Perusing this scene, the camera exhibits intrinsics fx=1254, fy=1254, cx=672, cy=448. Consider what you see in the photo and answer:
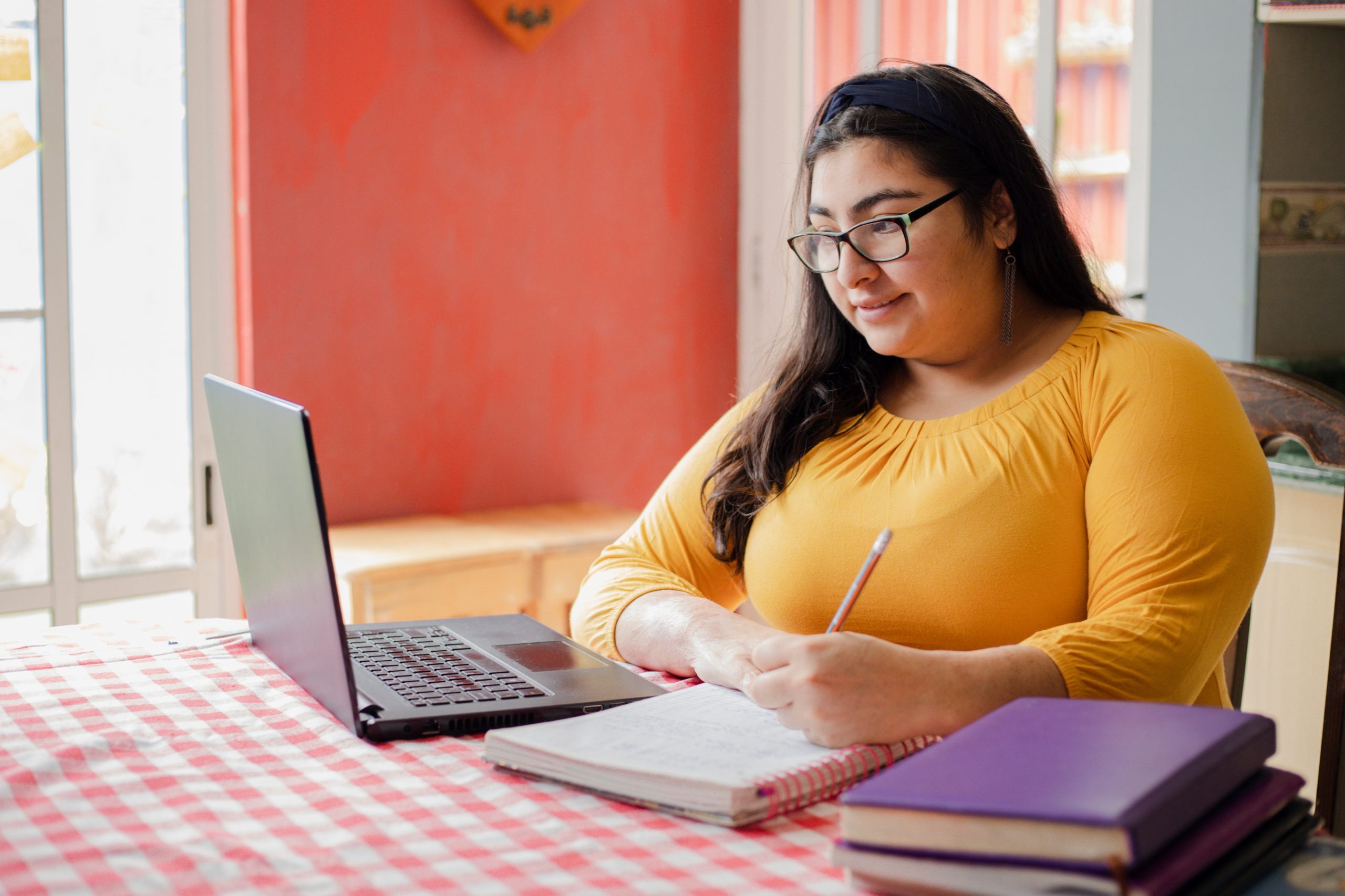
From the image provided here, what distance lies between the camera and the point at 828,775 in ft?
2.96

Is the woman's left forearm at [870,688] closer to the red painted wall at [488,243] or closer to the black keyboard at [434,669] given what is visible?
the black keyboard at [434,669]

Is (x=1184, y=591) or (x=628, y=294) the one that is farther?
(x=628, y=294)

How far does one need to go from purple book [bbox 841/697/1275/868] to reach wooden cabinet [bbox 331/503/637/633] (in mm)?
1590

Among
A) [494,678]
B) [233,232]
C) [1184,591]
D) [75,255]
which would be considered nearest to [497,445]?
[233,232]

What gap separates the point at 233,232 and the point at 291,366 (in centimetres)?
29

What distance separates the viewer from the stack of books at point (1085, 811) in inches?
26.0

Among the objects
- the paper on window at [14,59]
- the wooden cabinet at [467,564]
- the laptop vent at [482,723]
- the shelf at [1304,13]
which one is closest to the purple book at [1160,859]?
the laptop vent at [482,723]

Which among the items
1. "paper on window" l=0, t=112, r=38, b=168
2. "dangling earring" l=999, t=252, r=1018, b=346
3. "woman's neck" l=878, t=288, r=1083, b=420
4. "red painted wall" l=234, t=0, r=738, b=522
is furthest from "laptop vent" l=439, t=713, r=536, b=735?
"paper on window" l=0, t=112, r=38, b=168

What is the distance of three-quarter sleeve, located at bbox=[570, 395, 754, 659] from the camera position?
142 cm

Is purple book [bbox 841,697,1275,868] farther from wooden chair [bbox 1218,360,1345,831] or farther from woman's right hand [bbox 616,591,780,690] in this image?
wooden chair [bbox 1218,360,1345,831]

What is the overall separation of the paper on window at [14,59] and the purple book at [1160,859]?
7.38 feet

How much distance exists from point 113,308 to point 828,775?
6.69 ft

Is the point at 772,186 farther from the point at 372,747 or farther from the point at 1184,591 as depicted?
the point at 372,747

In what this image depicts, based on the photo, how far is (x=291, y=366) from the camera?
8.53 feet
